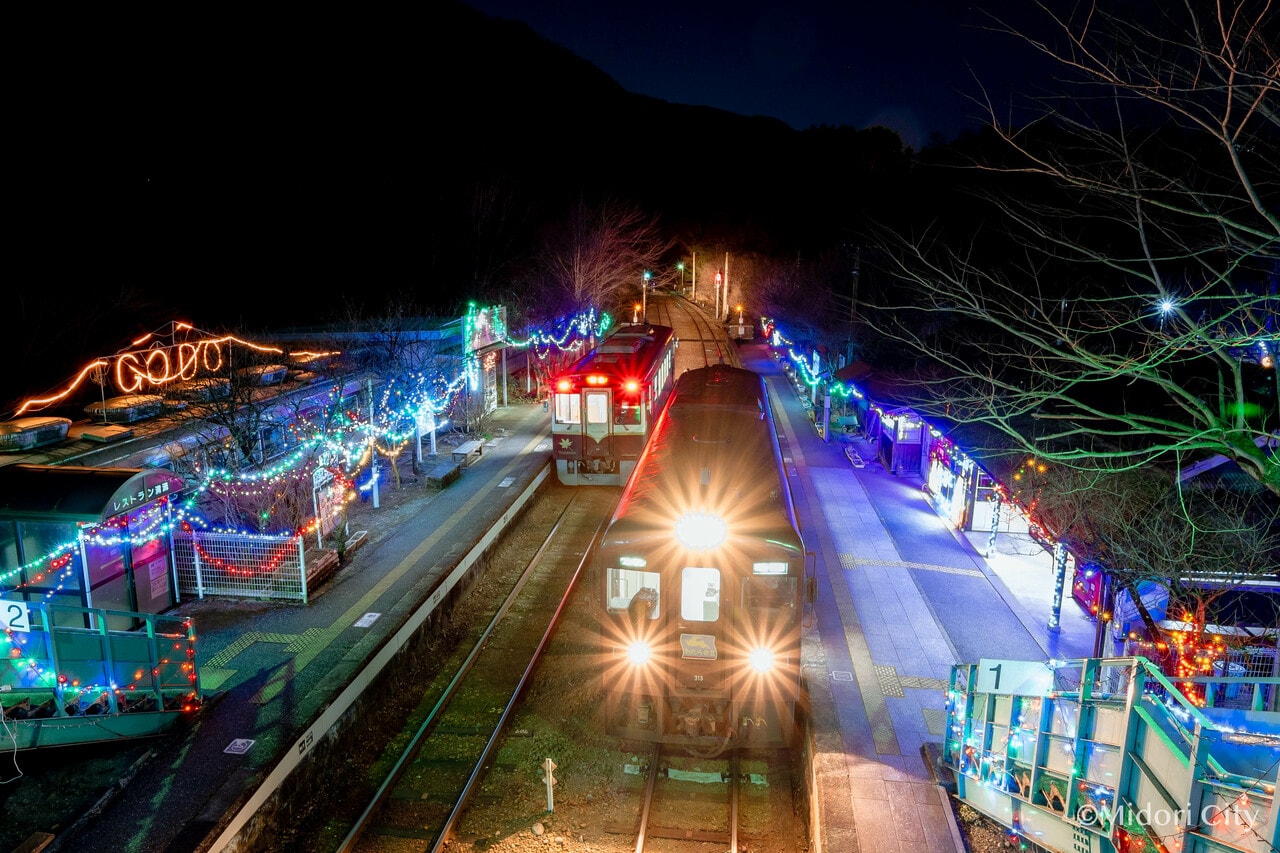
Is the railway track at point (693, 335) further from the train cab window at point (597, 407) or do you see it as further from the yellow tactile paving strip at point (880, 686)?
the yellow tactile paving strip at point (880, 686)

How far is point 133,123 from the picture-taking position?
129ft

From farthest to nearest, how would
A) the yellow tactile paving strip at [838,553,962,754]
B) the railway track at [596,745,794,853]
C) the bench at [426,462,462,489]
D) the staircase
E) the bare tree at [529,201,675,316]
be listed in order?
the bare tree at [529,201,675,316], the bench at [426,462,462,489], the yellow tactile paving strip at [838,553,962,754], the railway track at [596,745,794,853], the staircase

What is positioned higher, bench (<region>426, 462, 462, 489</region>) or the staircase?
the staircase

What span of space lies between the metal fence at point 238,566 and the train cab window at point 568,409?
7.64 metres

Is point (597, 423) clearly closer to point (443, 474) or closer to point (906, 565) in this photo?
point (443, 474)

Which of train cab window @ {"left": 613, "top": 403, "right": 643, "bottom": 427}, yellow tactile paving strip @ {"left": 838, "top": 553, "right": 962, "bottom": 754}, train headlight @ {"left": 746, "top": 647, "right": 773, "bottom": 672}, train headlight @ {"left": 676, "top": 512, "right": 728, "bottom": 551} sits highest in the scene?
train headlight @ {"left": 676, "top": 512, "right": 728, "bottom": 551}

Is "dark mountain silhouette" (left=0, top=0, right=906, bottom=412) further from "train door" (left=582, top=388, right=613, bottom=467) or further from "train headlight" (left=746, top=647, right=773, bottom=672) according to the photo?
"train headlight" (left=746, top=647, right=773, bottom=672)

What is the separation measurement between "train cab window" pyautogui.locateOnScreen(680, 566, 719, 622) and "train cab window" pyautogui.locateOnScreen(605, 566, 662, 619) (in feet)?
0.91

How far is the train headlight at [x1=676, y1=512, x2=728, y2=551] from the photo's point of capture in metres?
8.12

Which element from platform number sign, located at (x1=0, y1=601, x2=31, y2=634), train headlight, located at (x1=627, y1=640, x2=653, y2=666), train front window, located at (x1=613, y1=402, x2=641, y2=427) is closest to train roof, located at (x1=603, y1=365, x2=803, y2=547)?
train headlight, located at (x1=627, y1=640, x2=653, y2=666)

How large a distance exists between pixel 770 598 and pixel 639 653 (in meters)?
1.55

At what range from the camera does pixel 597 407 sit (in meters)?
18.3

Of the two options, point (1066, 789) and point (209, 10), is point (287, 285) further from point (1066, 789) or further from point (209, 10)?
point (1066, 789)

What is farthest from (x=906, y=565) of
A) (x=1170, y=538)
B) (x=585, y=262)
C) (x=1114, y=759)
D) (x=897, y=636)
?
(x=585, y=262)
